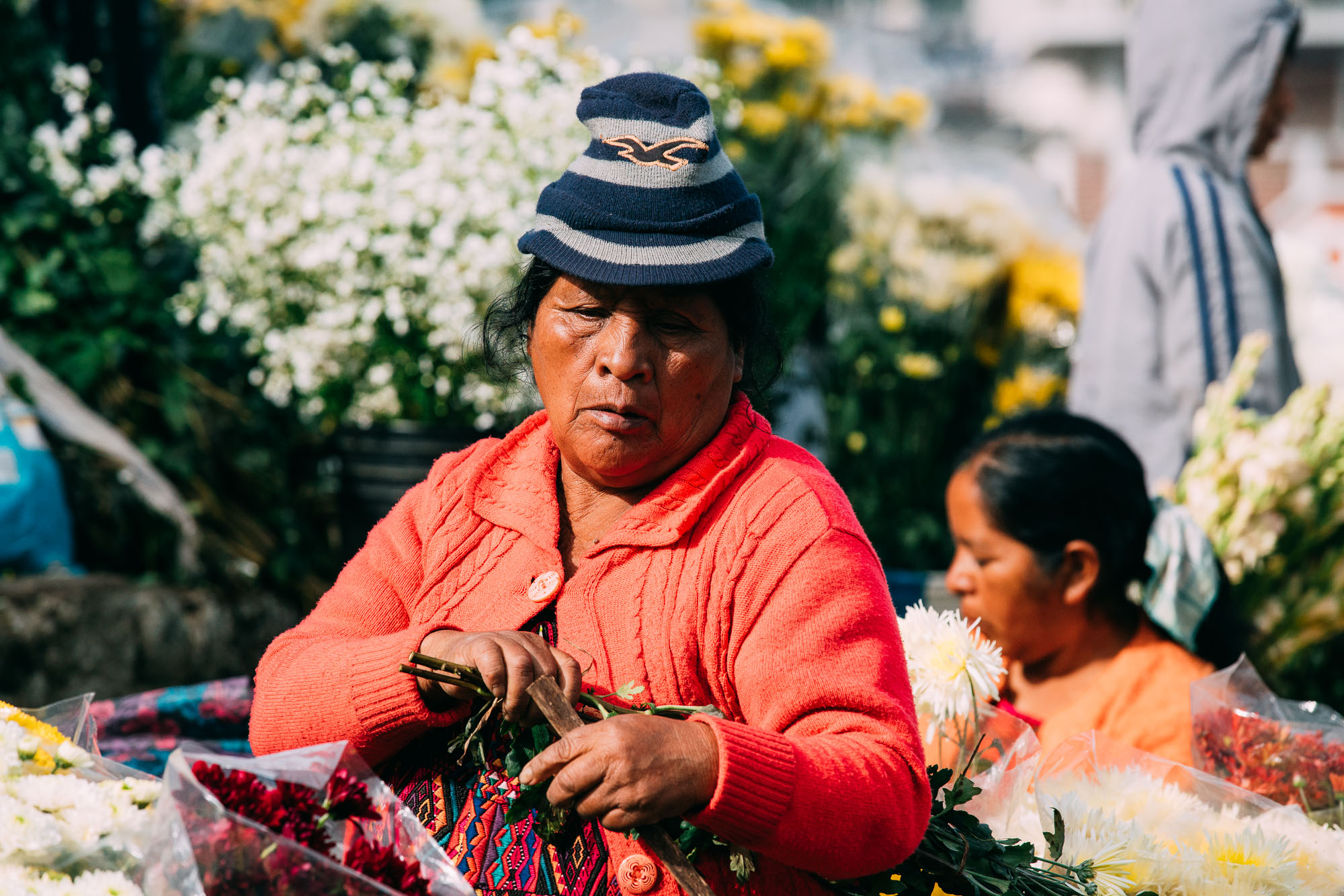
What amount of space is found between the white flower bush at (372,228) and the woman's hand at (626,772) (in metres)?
2.85

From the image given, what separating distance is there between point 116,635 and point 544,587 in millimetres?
2659

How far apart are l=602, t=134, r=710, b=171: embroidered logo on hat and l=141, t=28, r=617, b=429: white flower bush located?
247 cm

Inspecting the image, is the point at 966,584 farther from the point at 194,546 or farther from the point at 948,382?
the point at 948,382

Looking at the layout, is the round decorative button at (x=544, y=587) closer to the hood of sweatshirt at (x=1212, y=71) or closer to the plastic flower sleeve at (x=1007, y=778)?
the plastic flower sleeve at (x=1007, y=778)

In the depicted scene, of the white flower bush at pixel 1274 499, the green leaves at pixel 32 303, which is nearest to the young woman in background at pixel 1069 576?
the white flower bush at pixel 1274 499

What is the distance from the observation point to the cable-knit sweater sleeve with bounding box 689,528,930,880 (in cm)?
129

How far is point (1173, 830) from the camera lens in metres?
1.84

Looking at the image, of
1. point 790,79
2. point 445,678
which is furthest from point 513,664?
point 790,79

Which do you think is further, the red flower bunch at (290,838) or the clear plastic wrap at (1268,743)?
the clear plastic wrap at (1268,743)

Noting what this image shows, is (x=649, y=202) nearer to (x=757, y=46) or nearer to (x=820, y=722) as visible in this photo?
(x=820, y=722)

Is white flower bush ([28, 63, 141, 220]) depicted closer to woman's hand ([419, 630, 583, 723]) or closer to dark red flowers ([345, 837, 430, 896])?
woman's hand ([419, 630, 583, 723])

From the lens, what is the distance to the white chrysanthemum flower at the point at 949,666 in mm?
1975

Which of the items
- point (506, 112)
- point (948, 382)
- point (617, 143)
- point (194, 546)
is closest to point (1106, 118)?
point (948, 382)

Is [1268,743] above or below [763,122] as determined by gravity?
below
